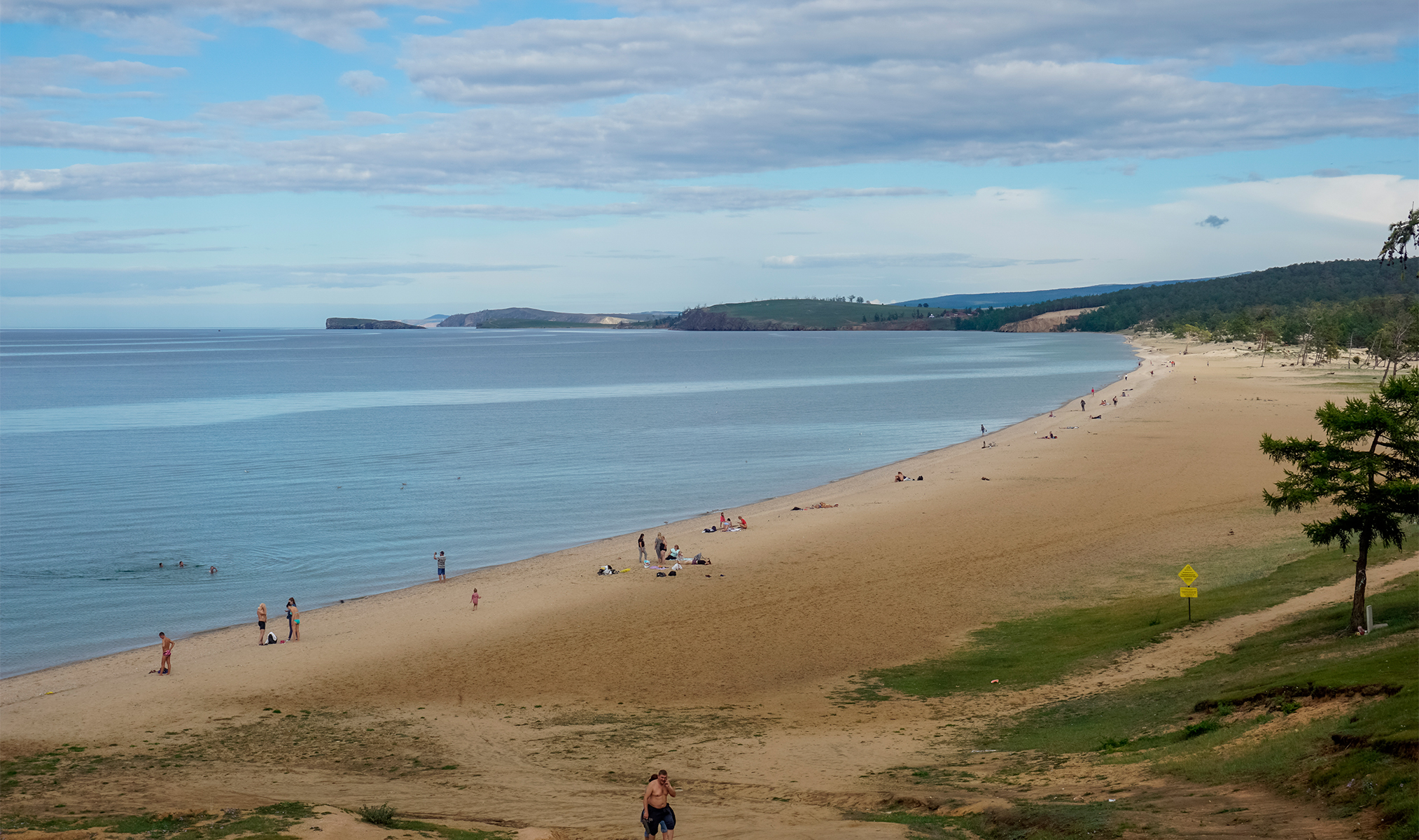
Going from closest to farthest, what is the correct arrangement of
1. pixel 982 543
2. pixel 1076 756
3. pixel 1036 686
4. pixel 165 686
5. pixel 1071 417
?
pixel 1076 756
pixel 1036 686
pixel 165 686
pixel 982 543
pixel 1071 417

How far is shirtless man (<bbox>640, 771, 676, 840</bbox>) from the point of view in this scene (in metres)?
13.1

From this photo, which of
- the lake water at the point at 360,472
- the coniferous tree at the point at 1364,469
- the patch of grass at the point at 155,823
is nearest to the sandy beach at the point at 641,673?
the patch of grass at the point at 155,823

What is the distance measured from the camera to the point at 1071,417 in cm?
7750

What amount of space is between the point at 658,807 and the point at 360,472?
51952 millimetres

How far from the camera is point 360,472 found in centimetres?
6122

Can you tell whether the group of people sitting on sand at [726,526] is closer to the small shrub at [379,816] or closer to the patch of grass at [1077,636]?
the patch of grass at [1077,636]

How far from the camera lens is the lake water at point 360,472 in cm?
3519

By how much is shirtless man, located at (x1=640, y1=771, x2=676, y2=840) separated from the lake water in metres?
21.0

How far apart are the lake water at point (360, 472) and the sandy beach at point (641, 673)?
3347 mm

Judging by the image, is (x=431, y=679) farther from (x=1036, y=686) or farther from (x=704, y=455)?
(x=704, y=455)

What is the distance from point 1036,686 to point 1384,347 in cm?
11494

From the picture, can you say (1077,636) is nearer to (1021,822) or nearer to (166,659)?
(1021,822)

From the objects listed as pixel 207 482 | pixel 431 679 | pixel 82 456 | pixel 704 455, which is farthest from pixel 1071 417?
pixel 82 456

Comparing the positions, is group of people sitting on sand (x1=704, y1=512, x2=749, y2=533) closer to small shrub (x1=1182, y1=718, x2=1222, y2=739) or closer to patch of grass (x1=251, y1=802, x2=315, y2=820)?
small shrub (x1=1182, y1=718, x2=1222, y2=739)
